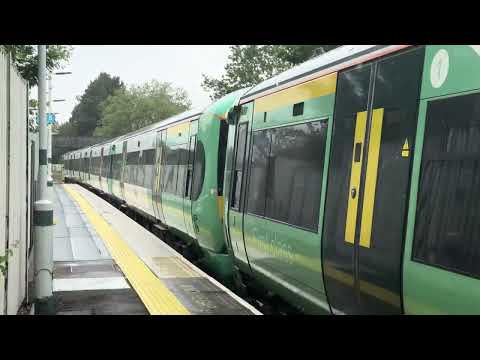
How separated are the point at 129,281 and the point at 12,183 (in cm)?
249

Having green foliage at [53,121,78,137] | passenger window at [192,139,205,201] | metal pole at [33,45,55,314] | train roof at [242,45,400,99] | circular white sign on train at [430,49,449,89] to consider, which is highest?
green foliage at [53,121,78,137]

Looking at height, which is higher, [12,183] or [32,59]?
[32,59]

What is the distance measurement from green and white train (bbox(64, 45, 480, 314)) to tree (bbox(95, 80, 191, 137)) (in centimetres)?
8604

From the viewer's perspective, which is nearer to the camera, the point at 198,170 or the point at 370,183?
the point at 370,183

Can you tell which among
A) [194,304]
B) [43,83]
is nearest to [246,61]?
[43,83]

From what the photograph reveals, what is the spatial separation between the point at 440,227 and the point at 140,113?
3701 inches

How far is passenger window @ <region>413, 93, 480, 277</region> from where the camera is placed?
3.48 m

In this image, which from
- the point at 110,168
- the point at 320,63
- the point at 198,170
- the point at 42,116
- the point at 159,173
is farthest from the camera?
the point at 110,168

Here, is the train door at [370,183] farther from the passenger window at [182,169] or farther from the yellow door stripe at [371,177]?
the passenger window at [182,169]

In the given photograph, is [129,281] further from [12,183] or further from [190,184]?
[190,184]

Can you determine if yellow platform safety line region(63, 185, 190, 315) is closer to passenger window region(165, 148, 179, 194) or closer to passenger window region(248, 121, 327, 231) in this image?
passenger window region(248, 121, 327, 231)

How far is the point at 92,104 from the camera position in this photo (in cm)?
11312

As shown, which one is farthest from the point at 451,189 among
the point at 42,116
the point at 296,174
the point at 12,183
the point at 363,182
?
the point at 42,116

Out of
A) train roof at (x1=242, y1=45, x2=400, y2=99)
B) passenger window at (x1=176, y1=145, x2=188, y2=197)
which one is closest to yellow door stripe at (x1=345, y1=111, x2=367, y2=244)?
train roof at (x1=242, y1=45, x2=400, y2=99)
